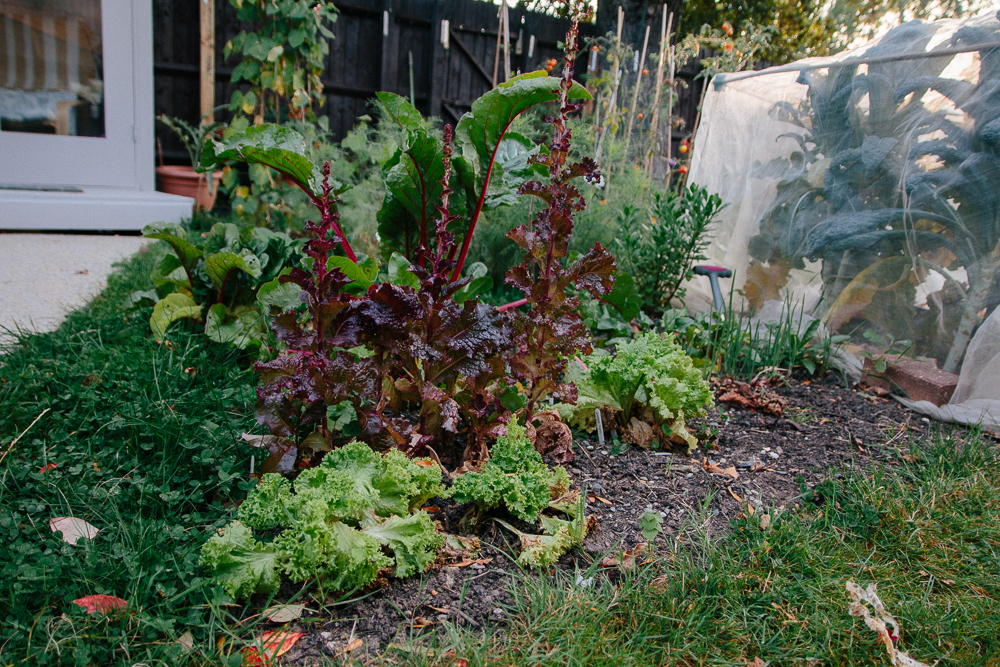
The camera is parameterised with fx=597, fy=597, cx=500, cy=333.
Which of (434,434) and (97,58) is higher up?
(97,58)

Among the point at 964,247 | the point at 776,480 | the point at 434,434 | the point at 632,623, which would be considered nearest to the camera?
the point at 632,623

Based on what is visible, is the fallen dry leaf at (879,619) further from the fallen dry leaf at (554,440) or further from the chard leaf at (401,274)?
the chard leaf at (401,274)

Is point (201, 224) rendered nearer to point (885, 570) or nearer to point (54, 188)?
point (54, 188)

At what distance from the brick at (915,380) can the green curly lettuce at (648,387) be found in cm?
135

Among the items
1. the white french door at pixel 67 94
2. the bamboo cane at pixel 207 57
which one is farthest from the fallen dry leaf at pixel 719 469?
the white french door at pixel 67 94

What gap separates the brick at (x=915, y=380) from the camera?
2748mm

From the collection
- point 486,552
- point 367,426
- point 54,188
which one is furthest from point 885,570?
point 54,188

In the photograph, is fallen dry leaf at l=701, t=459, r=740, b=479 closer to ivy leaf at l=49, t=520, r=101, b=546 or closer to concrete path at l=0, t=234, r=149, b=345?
ivy leaf at l=49, t=520, r=101, b=546

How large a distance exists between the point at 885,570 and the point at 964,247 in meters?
1.84

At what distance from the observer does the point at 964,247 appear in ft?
8.89

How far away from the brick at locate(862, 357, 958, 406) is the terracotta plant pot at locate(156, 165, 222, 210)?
17.7 ft

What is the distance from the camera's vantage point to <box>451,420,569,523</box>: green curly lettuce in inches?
62.4

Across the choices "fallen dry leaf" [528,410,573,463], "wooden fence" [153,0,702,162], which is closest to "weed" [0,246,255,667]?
"fallen dry leaf" [528,410,573,463]

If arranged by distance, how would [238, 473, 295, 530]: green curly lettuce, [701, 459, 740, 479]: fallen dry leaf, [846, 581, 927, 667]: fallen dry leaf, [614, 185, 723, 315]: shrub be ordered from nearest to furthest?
[846, 581, 927, 667]: fallen dry leaf, [238, 473, 295, 530]: green curly lettuce, [701, 459, 740, 479]: fallen dry leaf, [614, 185, 723, 315]: shrub
